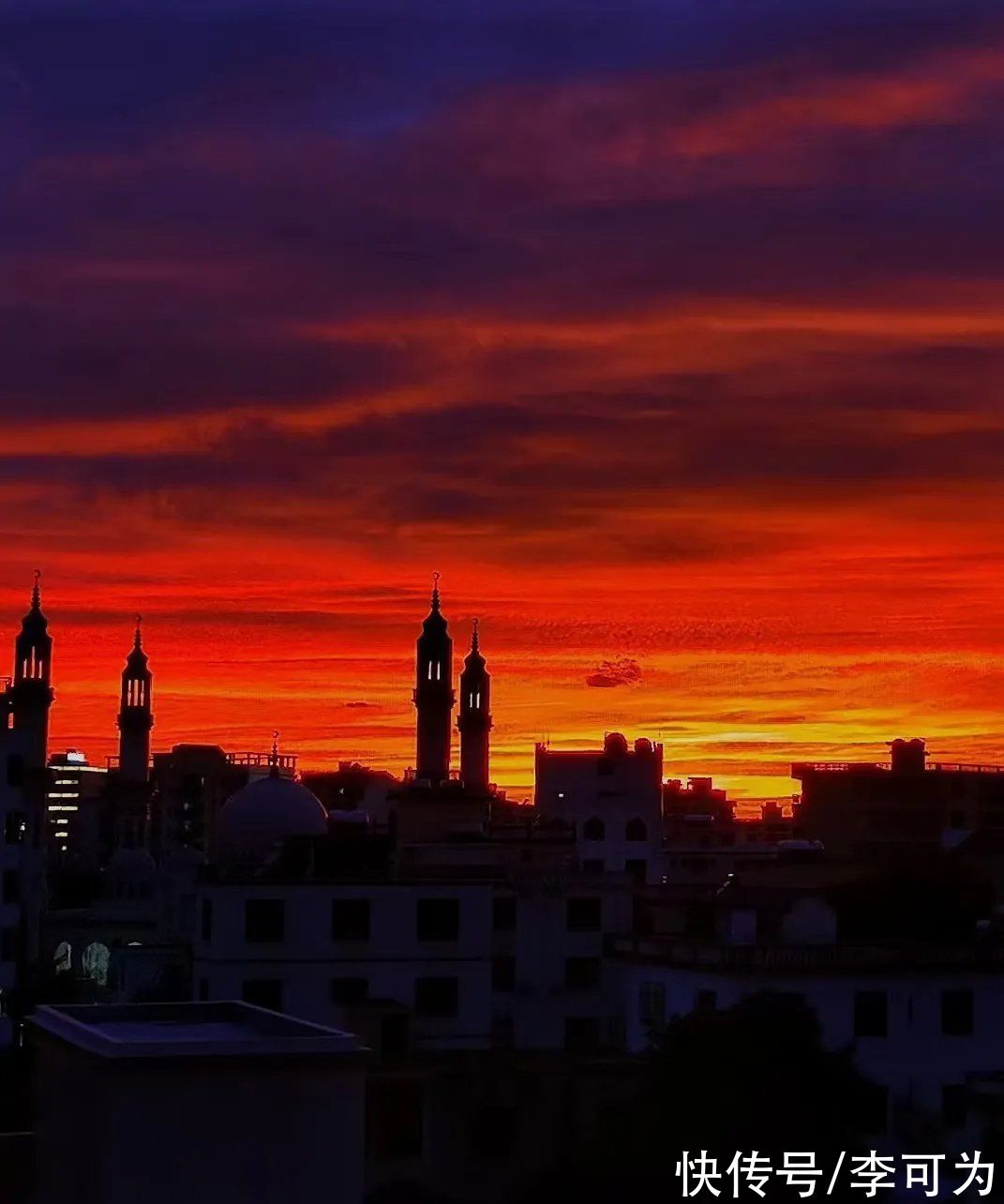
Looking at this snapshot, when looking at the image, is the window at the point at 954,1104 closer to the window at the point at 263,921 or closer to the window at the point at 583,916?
the window at the point at 583,916

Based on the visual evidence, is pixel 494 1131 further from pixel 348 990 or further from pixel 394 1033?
pixel 348 990

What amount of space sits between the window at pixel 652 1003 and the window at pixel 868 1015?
3522mm

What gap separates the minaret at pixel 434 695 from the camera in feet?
286

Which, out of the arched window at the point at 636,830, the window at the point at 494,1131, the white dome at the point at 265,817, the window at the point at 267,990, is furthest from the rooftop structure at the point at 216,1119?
the arched window at the point at 636,830

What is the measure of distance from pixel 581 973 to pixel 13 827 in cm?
1459

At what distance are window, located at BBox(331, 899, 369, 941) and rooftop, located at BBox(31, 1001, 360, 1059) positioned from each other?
21720 millimetres

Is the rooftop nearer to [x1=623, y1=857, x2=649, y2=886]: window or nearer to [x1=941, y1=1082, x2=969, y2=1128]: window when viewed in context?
[x1=941, y1=1082, x2=969, y2=1128]: window

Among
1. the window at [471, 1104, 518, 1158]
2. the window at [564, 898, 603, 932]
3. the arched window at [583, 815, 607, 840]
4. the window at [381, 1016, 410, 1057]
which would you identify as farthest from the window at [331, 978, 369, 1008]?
the arched window at [583, 815, 607, 840]

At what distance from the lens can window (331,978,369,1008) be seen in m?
43.8

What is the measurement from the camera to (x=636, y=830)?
79.7m

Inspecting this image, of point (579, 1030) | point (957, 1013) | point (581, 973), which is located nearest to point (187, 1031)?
point (957, 1013)

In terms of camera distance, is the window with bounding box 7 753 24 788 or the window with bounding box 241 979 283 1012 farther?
the window with bounding box 7 753 24 788

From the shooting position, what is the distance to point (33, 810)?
5938 cm

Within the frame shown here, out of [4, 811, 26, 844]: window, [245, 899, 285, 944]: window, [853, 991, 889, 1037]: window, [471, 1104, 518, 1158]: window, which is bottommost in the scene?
[471, 1104, 518, 1158]: window
